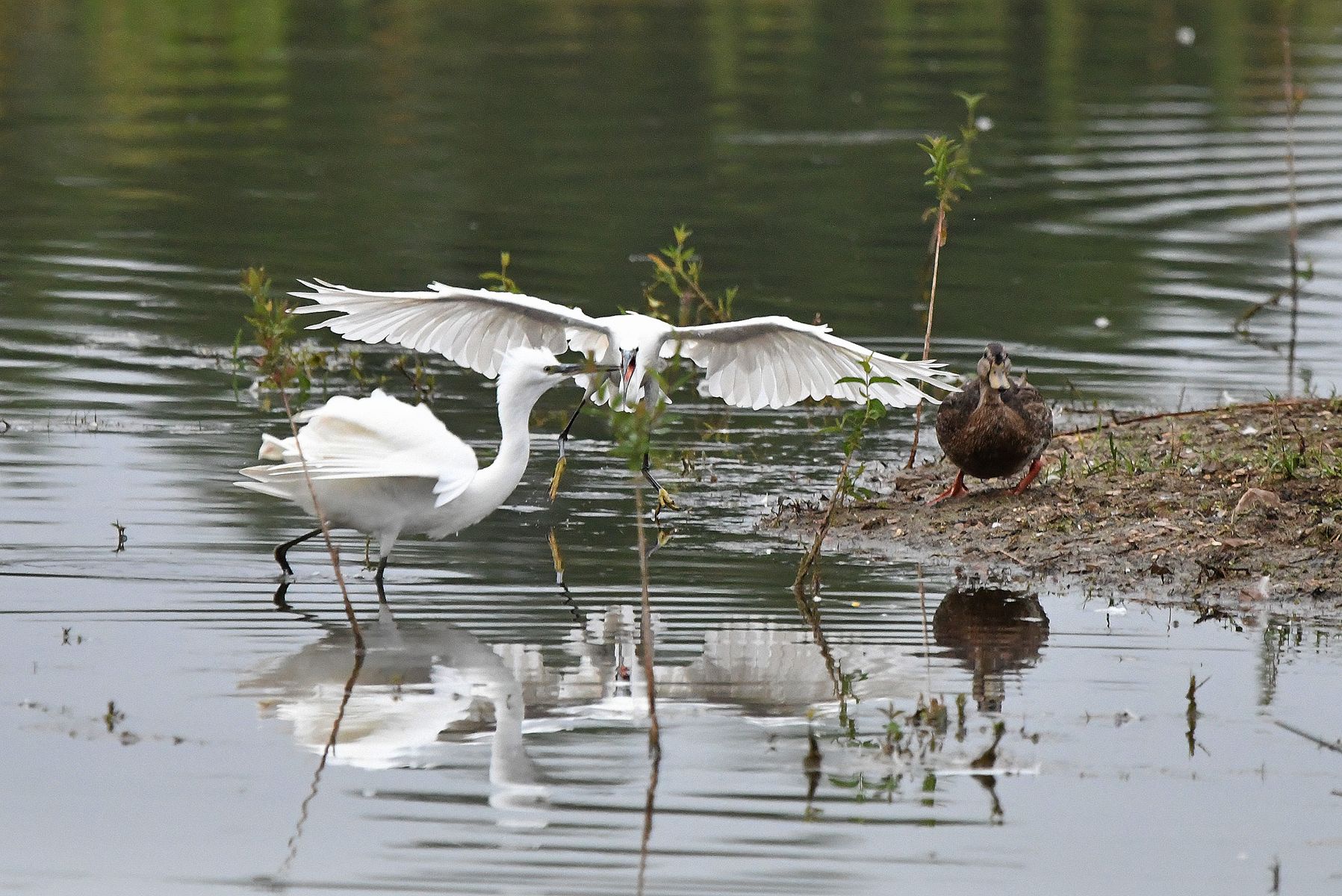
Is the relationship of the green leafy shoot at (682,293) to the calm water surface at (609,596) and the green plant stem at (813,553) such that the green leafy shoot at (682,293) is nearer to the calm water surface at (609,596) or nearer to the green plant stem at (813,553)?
the calm water surface at (609,596)

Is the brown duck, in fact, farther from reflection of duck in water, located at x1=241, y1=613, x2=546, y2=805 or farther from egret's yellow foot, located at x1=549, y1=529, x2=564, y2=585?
reflection of duck in water, located at x1=241, y1=613, x2=546, y2=805

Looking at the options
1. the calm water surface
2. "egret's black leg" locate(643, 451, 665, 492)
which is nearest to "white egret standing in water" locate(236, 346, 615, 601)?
the calm water surface

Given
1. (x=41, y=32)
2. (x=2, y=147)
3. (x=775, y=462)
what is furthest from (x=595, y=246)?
(x=41, y=32)

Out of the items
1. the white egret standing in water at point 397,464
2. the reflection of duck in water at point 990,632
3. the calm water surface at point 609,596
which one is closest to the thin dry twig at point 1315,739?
the calm water surface at point 609,596

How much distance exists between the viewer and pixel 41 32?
37.7m

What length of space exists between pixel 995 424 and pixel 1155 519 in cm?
87

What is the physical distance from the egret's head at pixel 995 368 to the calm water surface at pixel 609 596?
1254mm

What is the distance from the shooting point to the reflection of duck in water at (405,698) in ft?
20.5

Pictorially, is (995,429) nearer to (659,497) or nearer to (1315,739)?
(659,497)

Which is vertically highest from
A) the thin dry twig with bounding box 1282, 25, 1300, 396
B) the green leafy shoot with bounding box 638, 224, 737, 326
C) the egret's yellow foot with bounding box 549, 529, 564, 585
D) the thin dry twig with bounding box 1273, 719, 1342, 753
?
the thin dry twig with bounding box 1282, 25, 1300, 396

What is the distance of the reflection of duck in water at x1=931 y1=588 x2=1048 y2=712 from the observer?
7270 mm

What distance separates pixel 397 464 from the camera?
7.64 m

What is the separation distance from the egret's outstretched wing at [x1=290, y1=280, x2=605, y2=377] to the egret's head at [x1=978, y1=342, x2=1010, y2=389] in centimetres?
197

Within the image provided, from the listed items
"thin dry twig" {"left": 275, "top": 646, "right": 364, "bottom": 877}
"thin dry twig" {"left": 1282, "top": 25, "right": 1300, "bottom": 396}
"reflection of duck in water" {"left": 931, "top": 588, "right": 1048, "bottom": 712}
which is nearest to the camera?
"thin dry twig" {"left": 275, "top": 646, "right": 364, "bottom": 877}
